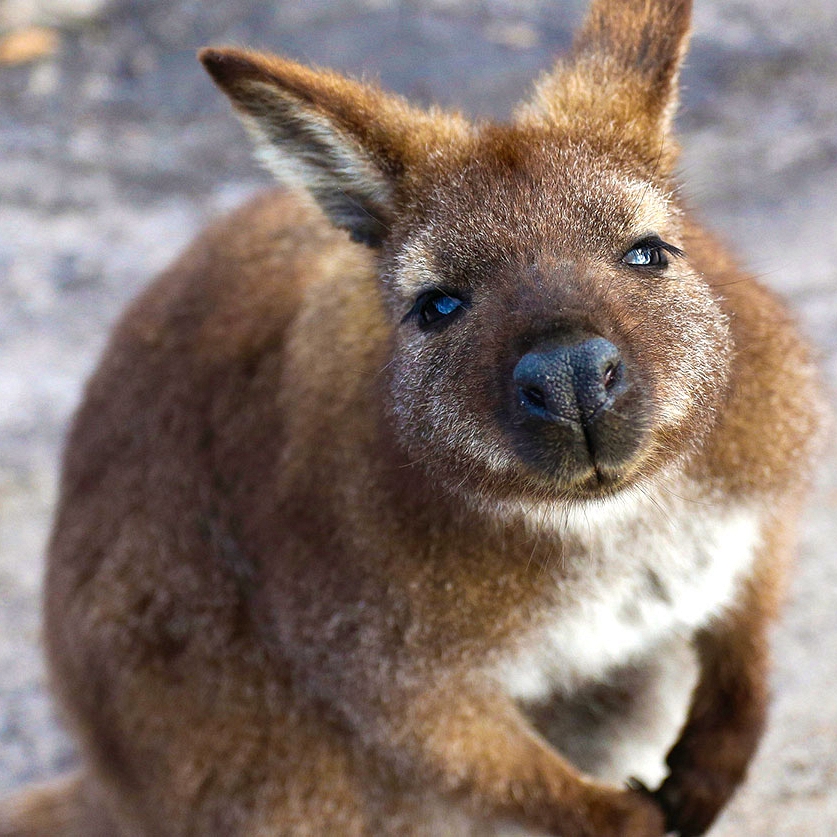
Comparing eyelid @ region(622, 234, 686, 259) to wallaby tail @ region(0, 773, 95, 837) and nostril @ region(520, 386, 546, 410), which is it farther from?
wallaby tail @ region(0, 773, 95, 837)

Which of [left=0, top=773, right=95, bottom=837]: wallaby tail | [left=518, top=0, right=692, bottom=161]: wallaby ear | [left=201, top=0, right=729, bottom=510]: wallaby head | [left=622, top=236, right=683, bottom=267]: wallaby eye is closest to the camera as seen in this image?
[left=201, top=0, right=729, bottom=510]: wallaby head

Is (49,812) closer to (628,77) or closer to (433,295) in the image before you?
(433,295)

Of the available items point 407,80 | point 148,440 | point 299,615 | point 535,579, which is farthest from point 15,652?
point 407,80

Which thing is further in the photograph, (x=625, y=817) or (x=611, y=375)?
(x=625, y=817)

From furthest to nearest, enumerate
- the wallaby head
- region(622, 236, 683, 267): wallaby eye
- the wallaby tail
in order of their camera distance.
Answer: the wallaby tail
region(622, 236, 683, 267): wallaby eye
the wallaby head

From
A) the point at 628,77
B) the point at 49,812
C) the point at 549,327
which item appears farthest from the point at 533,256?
the point at 49,812

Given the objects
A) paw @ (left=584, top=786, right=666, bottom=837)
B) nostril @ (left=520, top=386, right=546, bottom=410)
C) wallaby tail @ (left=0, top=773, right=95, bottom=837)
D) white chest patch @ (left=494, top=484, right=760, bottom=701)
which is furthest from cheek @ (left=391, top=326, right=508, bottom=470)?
wallaby tail @ (left=0, top=773, right=95, bottom=837)

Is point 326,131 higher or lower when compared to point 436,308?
higher
